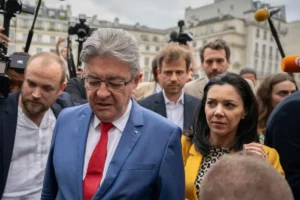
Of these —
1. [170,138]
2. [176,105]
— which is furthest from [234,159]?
[176,105]

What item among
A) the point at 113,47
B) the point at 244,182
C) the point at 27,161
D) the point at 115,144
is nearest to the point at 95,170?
the point at 115,144

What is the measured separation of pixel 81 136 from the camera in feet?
6.81

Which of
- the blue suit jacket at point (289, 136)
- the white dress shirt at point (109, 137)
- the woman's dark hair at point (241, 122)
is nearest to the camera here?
the white dress shirt at point (109, 137)

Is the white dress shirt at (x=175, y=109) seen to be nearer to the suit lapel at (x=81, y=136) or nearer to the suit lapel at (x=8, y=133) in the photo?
the suit lapel at (x=8, y=133)

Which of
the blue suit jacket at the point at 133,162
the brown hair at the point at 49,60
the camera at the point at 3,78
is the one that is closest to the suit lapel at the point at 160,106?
the brown hair at the point at 49,60

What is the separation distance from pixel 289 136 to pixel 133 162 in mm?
899

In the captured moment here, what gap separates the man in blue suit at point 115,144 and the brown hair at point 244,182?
2.44 feet

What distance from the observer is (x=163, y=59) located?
13.3ft

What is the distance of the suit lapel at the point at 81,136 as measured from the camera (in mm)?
1964

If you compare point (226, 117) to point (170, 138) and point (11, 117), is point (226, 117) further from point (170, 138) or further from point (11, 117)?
point (11, 117)

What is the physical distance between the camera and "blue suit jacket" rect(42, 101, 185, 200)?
191cm

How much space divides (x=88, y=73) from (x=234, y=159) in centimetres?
98

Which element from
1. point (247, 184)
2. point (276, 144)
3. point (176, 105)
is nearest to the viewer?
point (247, 184)

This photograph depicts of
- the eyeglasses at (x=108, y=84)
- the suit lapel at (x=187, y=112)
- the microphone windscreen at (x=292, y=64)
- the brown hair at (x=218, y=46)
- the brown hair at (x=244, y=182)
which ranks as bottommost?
the suit lapel at (x=187, y=112)
